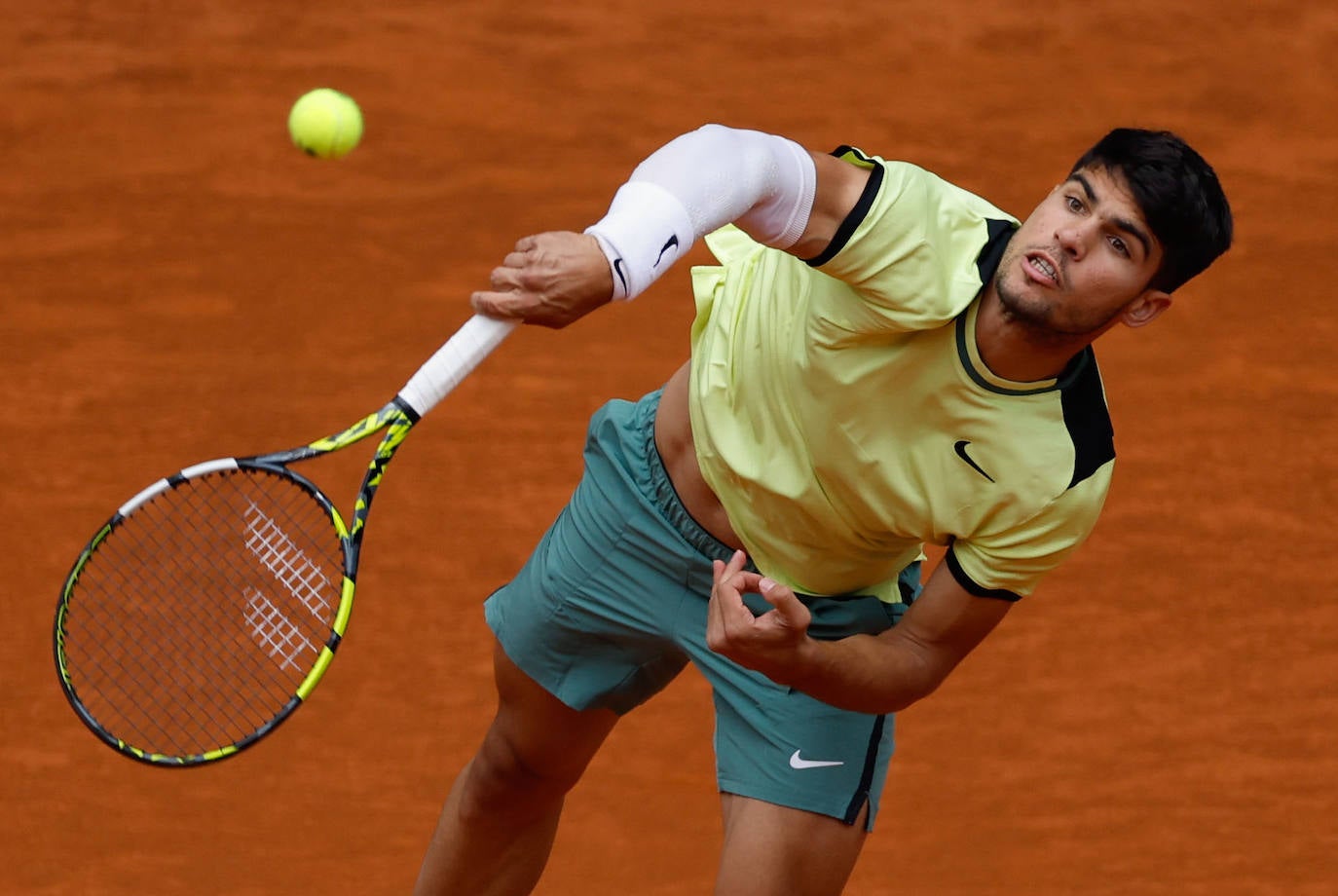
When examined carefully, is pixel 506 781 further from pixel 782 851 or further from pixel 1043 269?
pixel 1043 269

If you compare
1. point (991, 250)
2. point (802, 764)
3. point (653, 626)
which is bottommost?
point (802, 764)

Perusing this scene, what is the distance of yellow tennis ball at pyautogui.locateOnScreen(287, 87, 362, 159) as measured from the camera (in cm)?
363

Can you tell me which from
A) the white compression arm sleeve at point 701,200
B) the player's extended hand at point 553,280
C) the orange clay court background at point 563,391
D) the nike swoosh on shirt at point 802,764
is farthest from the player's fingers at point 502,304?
the orange clay court background at point 563,391

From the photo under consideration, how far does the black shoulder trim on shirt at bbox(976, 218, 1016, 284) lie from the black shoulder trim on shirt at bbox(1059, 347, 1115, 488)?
0.24 m

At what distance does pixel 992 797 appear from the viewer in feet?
16.7

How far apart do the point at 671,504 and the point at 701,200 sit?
94 centimetres

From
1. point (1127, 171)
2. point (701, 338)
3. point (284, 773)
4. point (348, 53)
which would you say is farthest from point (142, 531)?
point (1127, 171)

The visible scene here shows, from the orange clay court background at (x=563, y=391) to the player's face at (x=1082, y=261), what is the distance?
2.22 metres

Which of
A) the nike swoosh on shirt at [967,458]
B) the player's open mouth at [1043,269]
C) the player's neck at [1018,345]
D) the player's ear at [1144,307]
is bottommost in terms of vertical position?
the nike swoosh on shirt at [967,458]

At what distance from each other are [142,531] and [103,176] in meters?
1.15

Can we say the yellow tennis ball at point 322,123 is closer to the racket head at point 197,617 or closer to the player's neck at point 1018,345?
the racket head at point 197,617

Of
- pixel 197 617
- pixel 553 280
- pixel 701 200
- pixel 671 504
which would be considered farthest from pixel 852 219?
pixel 197 617

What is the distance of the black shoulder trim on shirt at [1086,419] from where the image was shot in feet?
10.8

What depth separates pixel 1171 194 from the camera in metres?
3.09
